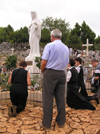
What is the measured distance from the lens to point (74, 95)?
13.3ft

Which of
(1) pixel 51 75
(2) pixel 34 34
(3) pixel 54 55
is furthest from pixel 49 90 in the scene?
(2) pixel 34 34

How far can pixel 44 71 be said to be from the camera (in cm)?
276

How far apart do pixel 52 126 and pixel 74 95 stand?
54.5 inches

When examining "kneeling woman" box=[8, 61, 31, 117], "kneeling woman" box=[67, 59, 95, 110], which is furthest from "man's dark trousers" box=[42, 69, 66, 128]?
"kneeling woman" box=[67, 59, 95, 110]

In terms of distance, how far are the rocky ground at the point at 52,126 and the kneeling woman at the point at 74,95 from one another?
0.18 m

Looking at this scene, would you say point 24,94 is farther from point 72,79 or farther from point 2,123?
point 72,79

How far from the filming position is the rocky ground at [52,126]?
8.79 ft

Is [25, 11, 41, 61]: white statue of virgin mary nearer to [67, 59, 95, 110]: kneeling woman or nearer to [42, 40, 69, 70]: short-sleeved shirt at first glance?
[67, 59, 95, 110]: kneeling woman

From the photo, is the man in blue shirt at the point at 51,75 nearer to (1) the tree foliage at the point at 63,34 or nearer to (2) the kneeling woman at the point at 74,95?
(2) the kneeling woman at the point at 74,95

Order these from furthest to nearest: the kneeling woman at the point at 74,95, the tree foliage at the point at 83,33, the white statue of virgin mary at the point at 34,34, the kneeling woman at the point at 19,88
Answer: the tree foliage at the point at 83,33
the white statue of virgin mary at the point at 34,34
the kneeling woman at the point at 74,95
the kneeling woman at the point at 19,88

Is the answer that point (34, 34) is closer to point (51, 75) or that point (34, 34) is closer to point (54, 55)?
point (54, 55)

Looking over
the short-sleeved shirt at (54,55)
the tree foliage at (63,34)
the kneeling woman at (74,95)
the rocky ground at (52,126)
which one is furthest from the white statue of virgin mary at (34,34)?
the tree foliage at (63,34)

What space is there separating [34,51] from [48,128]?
558cm

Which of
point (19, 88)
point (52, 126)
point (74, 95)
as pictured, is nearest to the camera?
point (52, 126)
